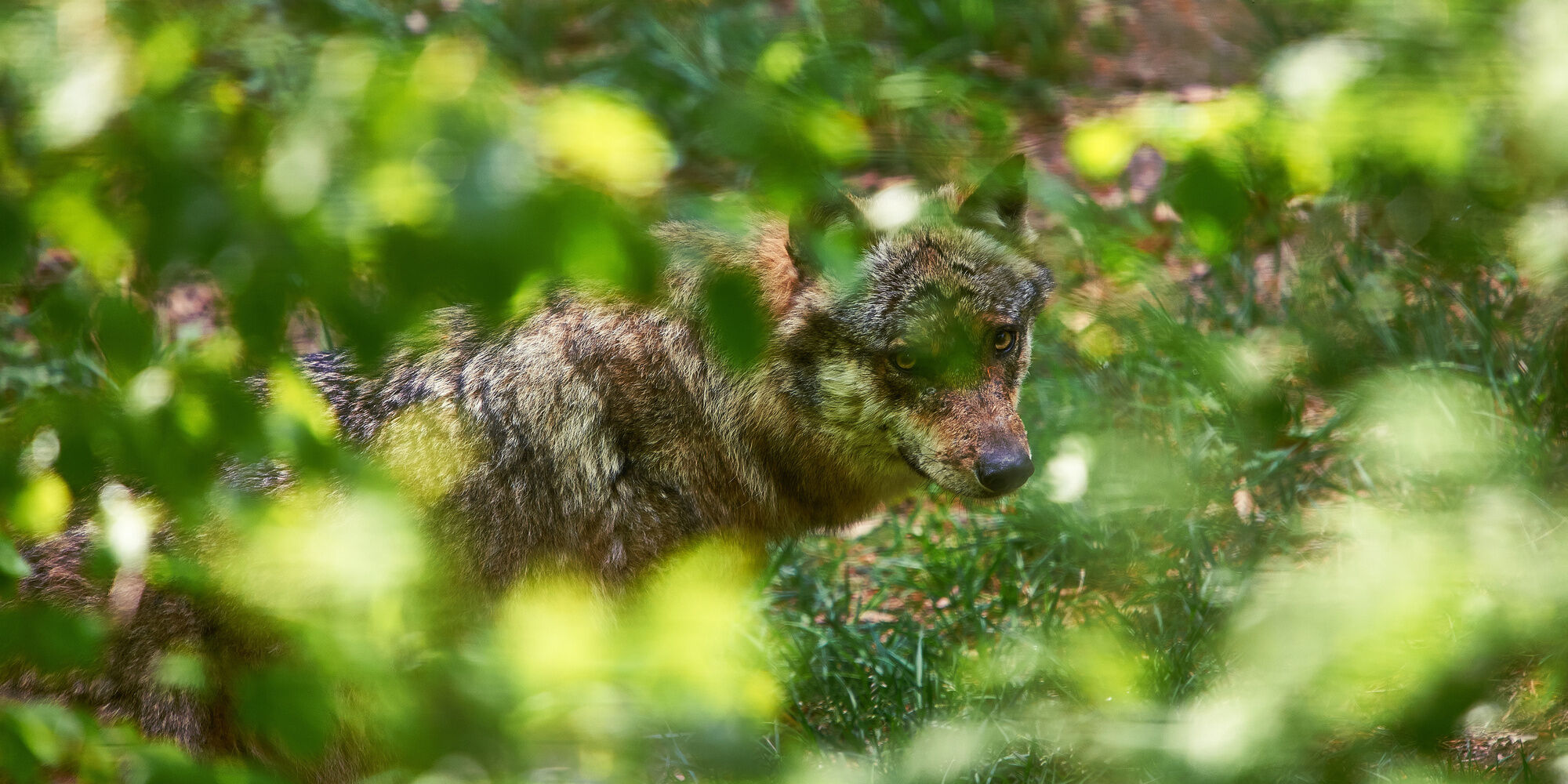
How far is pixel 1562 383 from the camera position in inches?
167

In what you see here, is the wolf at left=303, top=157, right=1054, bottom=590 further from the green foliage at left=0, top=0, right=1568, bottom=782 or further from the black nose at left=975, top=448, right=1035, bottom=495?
the green foliage at left=0, top=0, right=1568, bottom=782

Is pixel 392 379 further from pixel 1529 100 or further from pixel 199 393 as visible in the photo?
pixel 1529 100

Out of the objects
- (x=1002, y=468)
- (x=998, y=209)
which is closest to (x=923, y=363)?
(x=1002, y=468)

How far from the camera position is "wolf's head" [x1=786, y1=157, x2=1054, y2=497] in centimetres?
396

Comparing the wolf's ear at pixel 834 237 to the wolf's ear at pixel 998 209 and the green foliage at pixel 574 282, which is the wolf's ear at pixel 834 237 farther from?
the wolf's ear at pixel 998 209

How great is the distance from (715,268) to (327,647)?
685 mm

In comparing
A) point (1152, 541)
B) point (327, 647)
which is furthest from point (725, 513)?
point (327, 647)

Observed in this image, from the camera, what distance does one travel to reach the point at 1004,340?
14.0ft

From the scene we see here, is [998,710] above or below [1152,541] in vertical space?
below

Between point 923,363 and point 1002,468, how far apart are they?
1.53 ft

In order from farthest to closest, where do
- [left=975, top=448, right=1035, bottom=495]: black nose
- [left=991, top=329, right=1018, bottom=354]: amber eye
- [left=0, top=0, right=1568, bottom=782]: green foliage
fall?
[left=991, top=329, right=1018, bottom=354]: amber eye → [left=975, top=448, right=1035, bottom=495]: black nose → [left=0, top=0, right=1568, bottom=782]: green foliage

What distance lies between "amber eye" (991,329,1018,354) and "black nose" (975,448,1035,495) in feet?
1.55

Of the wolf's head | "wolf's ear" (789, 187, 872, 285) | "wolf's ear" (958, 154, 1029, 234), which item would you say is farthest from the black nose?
"wolf's ear" (789, 187, 872, 285)

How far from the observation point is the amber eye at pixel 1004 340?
4.22m
